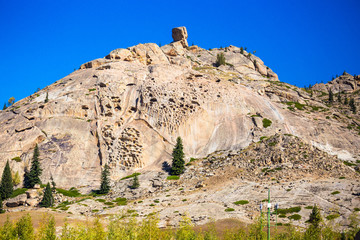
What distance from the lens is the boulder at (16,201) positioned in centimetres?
7281

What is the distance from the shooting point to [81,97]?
4097 inches

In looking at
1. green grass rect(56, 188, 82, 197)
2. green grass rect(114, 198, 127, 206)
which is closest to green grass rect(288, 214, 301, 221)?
green grass rect(114, 198, 127, 206)

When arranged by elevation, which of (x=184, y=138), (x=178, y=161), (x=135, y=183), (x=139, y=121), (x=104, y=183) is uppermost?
(x=139, y=121)

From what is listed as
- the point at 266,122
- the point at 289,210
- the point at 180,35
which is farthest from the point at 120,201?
the point at 180,35

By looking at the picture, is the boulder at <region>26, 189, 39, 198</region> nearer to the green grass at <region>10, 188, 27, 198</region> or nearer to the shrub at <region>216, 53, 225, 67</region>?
the green grass at <region>10, 188, 27, 198</region>

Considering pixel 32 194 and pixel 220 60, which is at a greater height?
pixel 220 60

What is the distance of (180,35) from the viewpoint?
17288 centimetres

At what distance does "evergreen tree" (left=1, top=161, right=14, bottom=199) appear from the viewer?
75312mm

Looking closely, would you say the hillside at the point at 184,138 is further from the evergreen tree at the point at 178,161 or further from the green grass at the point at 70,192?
the evergreen tree at the point at 178,161

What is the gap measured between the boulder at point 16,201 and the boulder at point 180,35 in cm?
11692

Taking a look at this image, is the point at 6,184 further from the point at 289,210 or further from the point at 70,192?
the point at 289,210

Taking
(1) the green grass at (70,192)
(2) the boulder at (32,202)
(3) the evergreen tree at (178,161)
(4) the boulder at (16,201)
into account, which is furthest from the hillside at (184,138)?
(4) the boulder at (16,201)

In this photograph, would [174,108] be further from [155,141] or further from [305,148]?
[305,148]

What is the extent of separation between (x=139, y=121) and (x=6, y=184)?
124ft
